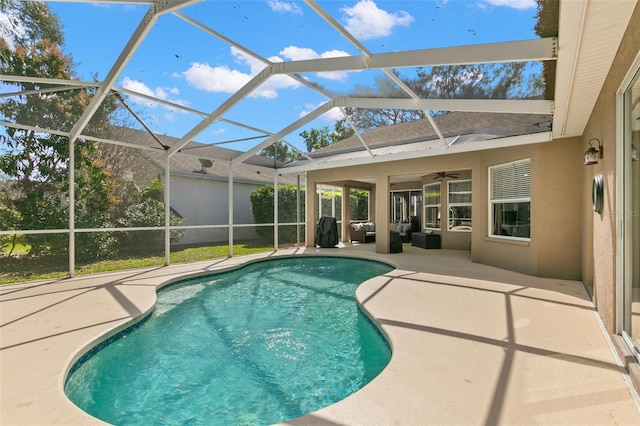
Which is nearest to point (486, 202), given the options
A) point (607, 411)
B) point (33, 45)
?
point (607, 411)

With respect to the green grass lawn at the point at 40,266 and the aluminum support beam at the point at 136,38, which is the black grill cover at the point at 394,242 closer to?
the green grass lawn at the point at 40,266

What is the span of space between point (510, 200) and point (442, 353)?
5994 millimetres

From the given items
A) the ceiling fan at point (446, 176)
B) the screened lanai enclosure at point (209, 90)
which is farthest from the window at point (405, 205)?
the screened lanai enclosure at point (209, 90)

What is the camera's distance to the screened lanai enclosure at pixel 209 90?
169 inches

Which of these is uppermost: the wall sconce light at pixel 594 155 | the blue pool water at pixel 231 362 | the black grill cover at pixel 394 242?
the wall sconce light at pixel 594 155

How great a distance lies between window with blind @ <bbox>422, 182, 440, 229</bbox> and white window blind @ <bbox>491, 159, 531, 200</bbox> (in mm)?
4509

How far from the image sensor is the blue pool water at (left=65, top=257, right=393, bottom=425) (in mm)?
2770

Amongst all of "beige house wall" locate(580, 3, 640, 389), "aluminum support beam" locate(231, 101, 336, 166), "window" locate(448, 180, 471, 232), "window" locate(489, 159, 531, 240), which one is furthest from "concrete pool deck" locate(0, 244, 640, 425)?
"window" locate(448, 180, 471, 232)

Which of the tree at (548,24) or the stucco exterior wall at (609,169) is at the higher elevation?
the tree at (548,24)

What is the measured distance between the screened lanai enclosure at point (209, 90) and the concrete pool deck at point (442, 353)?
2831 mm

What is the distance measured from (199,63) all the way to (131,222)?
22.9 feet

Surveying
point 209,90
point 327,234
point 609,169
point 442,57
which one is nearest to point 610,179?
point 609,169

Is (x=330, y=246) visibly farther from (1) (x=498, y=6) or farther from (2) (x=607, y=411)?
(2) (x=607, y=411)

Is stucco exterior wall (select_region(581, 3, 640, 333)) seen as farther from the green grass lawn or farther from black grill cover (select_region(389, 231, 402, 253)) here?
the green grass lawn
